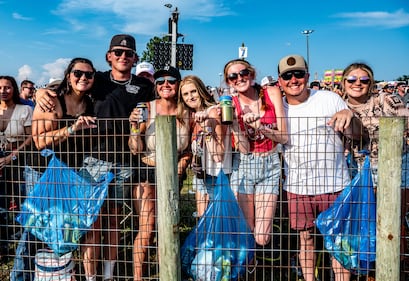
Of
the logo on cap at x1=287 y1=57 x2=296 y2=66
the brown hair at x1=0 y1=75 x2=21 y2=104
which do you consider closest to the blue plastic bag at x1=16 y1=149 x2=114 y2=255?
the brown hair at x1=0 y1=75 x2=21 y2=104

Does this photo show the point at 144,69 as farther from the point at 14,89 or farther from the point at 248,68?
the point at 248,68

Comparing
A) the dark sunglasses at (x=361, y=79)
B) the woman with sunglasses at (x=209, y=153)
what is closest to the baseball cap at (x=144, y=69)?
the woman with sunglasses at (x=209, y=153)

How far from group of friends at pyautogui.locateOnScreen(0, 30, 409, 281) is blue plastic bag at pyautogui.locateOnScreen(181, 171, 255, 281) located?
0.13 metres

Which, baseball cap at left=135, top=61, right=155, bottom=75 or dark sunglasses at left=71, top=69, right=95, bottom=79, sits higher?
baseball cap at left=135, top=61, right=155, bottom=75

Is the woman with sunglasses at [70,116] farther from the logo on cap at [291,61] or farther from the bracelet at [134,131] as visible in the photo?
the logo on cap at [291,61]

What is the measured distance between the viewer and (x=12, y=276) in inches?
141

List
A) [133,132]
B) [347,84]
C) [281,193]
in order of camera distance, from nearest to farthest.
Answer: [133,132]
[281,193]
[347,84]

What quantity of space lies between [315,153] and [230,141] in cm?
71

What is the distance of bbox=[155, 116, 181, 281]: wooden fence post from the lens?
113 inches

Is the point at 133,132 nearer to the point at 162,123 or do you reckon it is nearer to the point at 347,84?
the point at 162,123

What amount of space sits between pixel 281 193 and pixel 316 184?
1.00 feet

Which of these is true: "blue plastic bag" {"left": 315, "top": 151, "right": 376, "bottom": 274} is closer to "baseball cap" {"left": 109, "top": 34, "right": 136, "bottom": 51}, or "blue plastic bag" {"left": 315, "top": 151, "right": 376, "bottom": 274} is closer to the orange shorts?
the orange shorts

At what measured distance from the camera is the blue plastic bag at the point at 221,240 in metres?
3.22

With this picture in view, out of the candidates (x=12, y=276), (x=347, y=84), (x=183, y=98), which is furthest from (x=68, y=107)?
(x=347, y=84)
